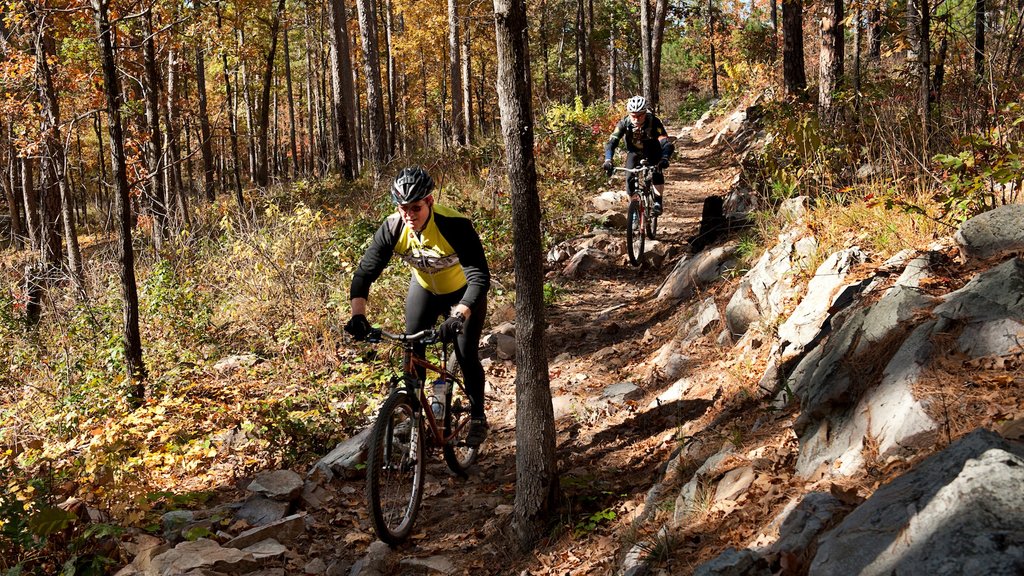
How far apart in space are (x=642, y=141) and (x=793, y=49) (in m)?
6.09

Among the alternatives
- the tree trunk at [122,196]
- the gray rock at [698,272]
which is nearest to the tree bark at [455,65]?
the gray rock at [698,272]

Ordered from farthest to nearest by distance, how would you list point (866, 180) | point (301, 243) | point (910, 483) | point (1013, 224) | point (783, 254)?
point (301, 243)
point (866, 180)
point (783, 254)
point (1013, 224)
point (910, 483)

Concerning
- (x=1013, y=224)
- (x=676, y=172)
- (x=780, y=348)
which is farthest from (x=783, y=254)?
(x=676, y=172)

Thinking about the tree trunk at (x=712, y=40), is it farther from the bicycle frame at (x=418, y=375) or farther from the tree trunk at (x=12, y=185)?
the bicycle frame at (x=418, y=375)

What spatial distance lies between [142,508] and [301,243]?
5546mm

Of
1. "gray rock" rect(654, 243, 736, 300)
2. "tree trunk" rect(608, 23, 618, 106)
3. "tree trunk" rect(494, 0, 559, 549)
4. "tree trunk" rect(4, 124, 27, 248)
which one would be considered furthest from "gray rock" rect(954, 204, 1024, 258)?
"tree trunk" rect(608, 23, 618, 106)

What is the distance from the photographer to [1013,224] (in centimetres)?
409

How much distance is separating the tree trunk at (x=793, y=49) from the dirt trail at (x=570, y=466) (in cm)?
762

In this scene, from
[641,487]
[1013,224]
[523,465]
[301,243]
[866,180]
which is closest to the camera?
[1013,224]

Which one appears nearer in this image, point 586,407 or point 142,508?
point 142,508

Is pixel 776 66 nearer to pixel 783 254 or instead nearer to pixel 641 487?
pixel 783 254

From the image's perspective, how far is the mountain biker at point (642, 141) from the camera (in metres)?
9.42

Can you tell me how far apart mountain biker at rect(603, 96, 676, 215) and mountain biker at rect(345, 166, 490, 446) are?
16.1ft

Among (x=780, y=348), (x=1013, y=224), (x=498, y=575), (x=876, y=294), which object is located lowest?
(x=498, y=575)
